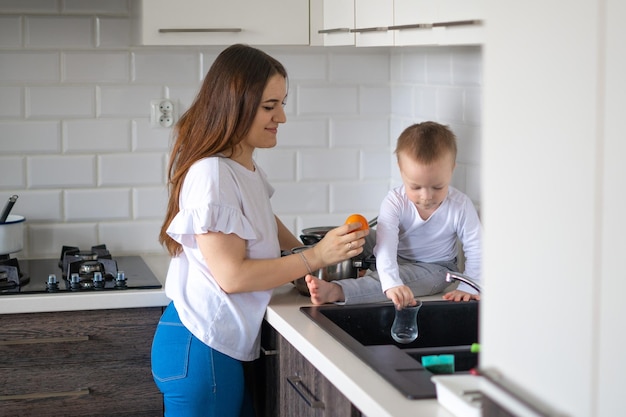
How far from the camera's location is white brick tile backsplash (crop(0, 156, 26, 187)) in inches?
122

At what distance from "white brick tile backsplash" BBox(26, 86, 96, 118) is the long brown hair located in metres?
0.88

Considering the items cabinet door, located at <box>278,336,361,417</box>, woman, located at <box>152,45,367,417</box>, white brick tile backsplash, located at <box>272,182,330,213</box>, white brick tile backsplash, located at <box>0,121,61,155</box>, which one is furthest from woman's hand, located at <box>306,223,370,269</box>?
white brick tile backsplash, located at <box>0,121,61,155</box>

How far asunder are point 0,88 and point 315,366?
164 centimetres

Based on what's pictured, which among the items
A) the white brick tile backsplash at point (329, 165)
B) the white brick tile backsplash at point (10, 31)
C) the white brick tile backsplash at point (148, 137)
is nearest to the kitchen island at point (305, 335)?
the white brick tile backsplash at point (148, 137)

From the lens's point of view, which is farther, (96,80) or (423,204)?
(96,80)

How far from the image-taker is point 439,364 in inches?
69.9

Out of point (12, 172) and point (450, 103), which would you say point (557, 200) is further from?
point (12, 172)

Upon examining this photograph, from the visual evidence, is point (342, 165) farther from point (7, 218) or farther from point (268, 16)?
point (7, 218)

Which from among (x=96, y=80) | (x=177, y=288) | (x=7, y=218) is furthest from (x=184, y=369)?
(x=96, y=80)

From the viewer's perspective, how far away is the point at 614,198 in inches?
38.9

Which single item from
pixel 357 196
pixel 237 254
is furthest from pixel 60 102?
pixel 237 254

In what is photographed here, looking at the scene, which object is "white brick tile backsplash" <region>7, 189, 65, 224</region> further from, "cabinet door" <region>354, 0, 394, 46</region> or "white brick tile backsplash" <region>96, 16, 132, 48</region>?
"cabinet door" <region>354, 0, 394, 46</region>

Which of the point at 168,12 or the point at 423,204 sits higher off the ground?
the point at 168,12

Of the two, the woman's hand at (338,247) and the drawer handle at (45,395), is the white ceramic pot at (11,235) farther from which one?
the woman's hand at (338,247)
